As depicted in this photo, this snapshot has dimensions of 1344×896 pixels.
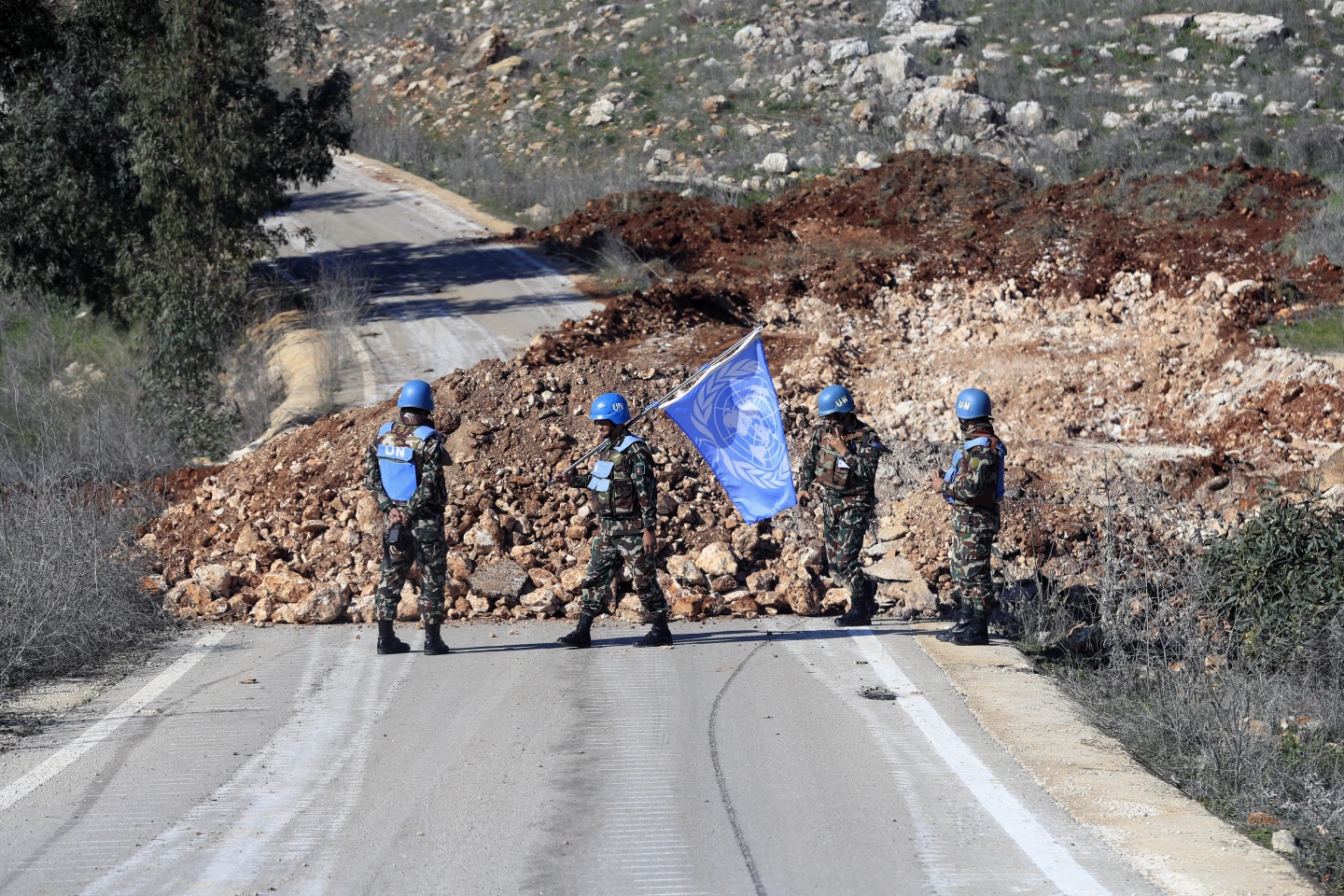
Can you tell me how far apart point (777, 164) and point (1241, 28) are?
1452cm

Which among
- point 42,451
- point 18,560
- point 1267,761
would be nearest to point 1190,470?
point 1267,761

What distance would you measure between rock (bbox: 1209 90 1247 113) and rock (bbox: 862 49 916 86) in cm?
733

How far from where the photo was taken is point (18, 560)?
823cm

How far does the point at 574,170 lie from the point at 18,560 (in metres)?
26.1

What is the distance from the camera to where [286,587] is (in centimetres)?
965

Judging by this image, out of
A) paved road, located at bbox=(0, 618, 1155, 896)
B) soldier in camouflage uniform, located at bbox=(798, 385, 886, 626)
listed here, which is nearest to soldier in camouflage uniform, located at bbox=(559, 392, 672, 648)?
paved road, located at bbox=(0, 618, 1155, 896)

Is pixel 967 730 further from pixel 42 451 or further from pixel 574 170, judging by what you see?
pixel 574 170

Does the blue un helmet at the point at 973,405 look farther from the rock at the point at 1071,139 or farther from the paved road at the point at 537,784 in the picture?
the rock at the point at 1071,139

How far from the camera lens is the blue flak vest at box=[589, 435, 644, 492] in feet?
27.5

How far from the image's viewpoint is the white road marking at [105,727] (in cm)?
575

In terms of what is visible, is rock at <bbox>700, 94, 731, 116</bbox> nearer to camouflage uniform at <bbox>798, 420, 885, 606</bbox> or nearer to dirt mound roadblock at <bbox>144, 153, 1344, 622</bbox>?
dirt mound roadblock at <bbox>144, 153, 1344, 622</bbox>

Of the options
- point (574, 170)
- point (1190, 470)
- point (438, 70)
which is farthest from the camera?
point (438, 70)

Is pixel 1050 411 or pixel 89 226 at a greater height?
pixel 89 226

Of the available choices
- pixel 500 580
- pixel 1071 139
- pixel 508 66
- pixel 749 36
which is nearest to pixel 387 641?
pixel 500 580
